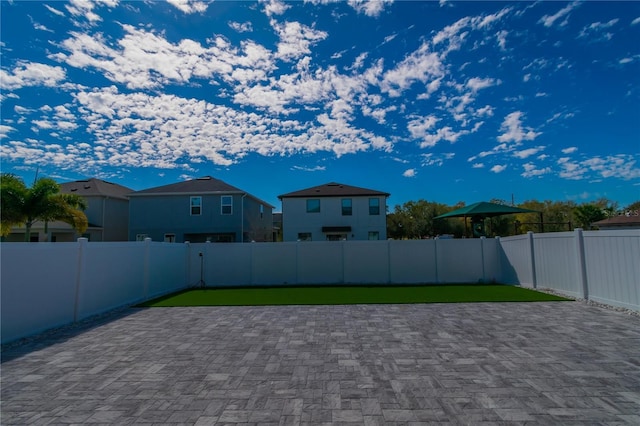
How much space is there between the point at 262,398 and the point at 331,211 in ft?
64.7

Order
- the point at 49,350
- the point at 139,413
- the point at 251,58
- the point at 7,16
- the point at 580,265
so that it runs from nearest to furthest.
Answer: the point at 139,413, the point at 49,350, the point at 7,16, the point at 580,265, the point at 251,58

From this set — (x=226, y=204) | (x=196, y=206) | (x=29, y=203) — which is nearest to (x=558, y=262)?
(x=226, y=204)

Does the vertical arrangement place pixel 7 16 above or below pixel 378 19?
below

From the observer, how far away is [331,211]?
22.9m

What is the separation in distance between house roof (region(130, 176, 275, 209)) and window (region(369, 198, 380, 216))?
874cm

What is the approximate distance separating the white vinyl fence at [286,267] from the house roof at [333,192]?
10.3 m

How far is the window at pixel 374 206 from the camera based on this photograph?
75.0ft

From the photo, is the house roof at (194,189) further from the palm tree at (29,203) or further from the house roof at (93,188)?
the palm tree at (29,203)

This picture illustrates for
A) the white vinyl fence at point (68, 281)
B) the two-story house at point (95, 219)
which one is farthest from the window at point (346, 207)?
the two-story house at point (95, 219)

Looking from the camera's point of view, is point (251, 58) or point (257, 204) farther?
point (257, 204)

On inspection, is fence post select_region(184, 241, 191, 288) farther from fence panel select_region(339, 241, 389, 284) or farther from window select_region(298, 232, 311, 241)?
window select_region(298, 232, 311, 241)

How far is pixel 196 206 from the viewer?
21.7 meters

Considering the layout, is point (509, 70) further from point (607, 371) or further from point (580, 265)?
point (607, 371)

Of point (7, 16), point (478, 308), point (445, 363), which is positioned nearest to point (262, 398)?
point (445, 363)
